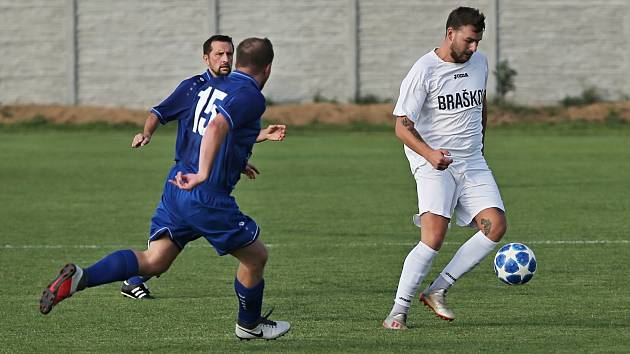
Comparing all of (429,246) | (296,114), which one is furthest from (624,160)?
(429,246)

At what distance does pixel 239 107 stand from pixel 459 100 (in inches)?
74.6

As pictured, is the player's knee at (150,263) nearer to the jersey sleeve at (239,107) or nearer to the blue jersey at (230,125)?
the blue jersey at (230,125)

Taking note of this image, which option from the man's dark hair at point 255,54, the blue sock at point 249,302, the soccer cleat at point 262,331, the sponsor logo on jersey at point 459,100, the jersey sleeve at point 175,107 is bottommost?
the soccer cleat at point 262,331

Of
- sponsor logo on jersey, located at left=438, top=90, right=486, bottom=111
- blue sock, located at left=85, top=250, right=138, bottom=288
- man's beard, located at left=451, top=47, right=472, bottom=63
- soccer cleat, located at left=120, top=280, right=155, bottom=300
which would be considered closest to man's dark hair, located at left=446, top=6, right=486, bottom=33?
man's beard, located at left=451, top=47, right=472, bottom=63

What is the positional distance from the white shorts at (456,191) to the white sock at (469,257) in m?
0.15

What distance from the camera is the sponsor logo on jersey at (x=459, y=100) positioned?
29.9ft

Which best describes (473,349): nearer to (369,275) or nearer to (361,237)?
(369,275)

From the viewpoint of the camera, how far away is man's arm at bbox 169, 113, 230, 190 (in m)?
7.75

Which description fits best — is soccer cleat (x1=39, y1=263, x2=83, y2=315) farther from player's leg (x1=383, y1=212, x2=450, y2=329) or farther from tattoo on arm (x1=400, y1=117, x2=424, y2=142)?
tattoo on arm (x1=400, y1=117, x2=424, y2=142)

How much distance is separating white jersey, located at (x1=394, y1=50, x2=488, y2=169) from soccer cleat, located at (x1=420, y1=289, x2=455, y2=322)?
2.80ft

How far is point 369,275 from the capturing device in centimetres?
1175

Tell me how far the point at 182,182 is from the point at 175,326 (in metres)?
1.47

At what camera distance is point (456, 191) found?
918 cm

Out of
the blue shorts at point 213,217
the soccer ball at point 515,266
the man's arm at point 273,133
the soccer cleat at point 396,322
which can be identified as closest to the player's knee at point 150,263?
the blue shorts at point 213,217
